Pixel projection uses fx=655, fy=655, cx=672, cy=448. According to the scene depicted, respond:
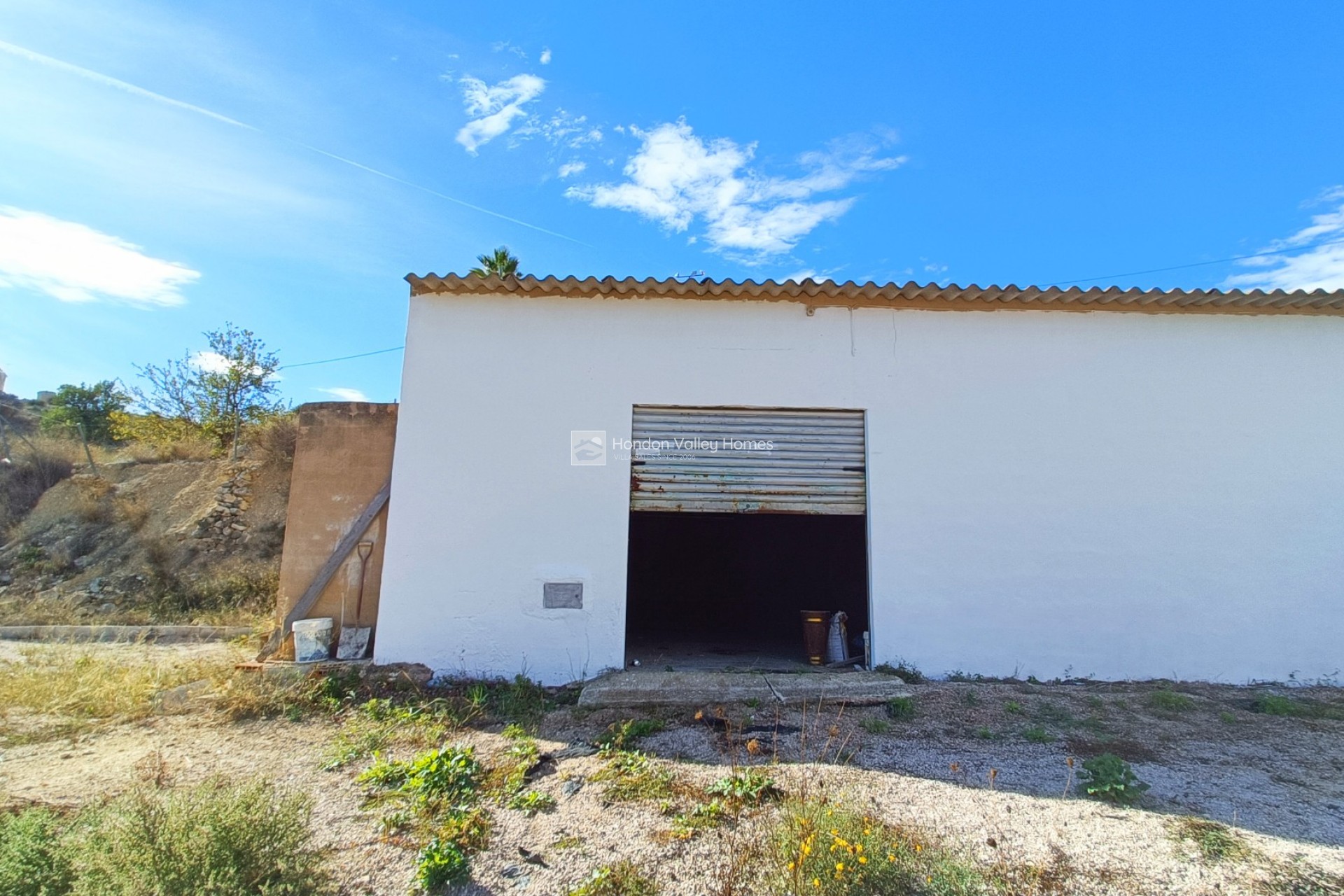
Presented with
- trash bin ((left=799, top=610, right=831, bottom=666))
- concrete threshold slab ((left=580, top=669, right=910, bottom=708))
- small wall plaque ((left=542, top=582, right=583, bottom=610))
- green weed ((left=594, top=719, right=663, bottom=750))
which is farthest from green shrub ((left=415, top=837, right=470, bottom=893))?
trash bin ((left=799, top=610, right=831, bottom=666))

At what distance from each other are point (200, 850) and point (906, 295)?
21.6 feet

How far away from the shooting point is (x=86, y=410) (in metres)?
23.7

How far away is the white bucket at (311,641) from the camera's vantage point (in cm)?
636

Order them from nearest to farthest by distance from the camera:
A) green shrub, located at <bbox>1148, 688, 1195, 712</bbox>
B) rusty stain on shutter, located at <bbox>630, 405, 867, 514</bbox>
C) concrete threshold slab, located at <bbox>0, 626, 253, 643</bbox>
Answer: green shrub, located at <bbox>1148, 688, 1195, 712</bbox>
rusty stain on shutter, located at <bbox>630, 405, 867, 514</bbox>
concrete threshold slab, located at <bbox>0, 626, 253, 643</bbox>

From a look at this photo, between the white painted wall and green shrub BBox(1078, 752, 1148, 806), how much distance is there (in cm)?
229

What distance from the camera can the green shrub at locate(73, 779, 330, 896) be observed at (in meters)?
2.59

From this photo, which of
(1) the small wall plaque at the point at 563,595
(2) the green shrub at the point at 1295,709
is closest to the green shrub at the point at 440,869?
(1) the small wall plaque at the point at 563,595

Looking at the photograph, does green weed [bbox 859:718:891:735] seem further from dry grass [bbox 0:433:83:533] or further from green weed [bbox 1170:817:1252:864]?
dry grass [bbox 0:433:83:533]

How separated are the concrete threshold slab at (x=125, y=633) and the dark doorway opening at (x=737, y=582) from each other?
247 inches

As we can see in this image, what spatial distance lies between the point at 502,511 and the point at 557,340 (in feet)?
5.88

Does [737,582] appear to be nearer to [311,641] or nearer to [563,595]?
[563,595]

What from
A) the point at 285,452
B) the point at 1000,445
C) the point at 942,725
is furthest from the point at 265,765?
the point at 285,452

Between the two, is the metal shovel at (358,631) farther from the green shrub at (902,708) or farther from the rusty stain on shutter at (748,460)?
the green shrub at (902,708)

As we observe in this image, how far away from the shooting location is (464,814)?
3.59 meters
